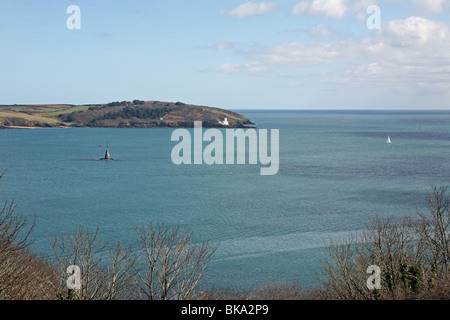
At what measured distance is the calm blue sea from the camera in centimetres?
4050

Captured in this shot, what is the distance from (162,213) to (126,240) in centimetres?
1189

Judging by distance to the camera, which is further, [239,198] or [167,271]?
[239,198]

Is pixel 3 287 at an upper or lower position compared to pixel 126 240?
upper

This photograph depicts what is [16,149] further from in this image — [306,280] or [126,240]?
[306,280]

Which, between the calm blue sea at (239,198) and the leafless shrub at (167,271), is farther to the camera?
the calm blue sea at (239,198)

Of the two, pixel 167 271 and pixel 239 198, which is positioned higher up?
pixel 167 271

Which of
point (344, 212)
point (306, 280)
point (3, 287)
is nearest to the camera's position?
point (3, 287)

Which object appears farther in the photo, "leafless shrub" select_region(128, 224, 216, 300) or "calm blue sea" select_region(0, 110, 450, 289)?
"calm blue sea" select_region(0, 110, 450, 289)

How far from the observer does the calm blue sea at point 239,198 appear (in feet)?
133

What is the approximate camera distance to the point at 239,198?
6231cm

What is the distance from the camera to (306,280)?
34656 millimetres
